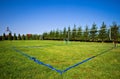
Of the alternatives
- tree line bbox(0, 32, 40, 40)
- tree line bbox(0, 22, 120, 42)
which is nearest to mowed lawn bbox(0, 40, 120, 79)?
tree line bbox(0, 22, 120, 42)

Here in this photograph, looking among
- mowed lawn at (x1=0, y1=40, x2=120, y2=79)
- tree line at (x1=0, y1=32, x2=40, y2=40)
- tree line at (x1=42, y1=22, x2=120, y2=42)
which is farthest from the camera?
tree line at (x1=0, y1=32, x2=40, y2=40)

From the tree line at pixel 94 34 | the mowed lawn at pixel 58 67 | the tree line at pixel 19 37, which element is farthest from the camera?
the tree line at pixel 19 37

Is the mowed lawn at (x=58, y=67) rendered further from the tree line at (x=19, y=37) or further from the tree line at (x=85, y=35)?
the tree line at (x=19, y=37)

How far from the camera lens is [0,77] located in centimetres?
350

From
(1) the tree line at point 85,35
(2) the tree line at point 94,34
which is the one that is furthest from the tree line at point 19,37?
(2) the tree line at point 94,34

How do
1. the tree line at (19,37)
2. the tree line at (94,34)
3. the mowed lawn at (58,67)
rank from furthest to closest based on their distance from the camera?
the tree line at (19,37)
the tree line at (94,34)
the mowed lawn at (58,67)

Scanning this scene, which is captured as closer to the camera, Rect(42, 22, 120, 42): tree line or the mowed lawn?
the mowed lawn

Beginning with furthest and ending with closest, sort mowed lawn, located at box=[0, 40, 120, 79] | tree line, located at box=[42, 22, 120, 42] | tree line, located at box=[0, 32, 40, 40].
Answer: tree line, located at box=[0, 32, 40, 40] < tree line, located at box=[42, 22, 120, 42] < mowed lawn, located at box=[0, 40, 120, 79]

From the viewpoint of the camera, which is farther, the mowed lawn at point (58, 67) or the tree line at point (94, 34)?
the tree line at point (94, 34)

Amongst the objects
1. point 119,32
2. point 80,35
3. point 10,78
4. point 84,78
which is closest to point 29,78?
point 10,78

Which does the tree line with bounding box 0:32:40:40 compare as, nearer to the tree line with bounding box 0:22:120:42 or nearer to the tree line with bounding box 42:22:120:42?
the tree line with bounding box 0:22:120:42

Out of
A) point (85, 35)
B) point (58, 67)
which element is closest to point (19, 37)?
point (85, 35)

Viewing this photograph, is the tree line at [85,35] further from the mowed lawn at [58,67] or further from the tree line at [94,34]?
the mowed lawn at [58,67]

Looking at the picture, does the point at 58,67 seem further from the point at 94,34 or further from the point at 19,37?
the point at 19,37
